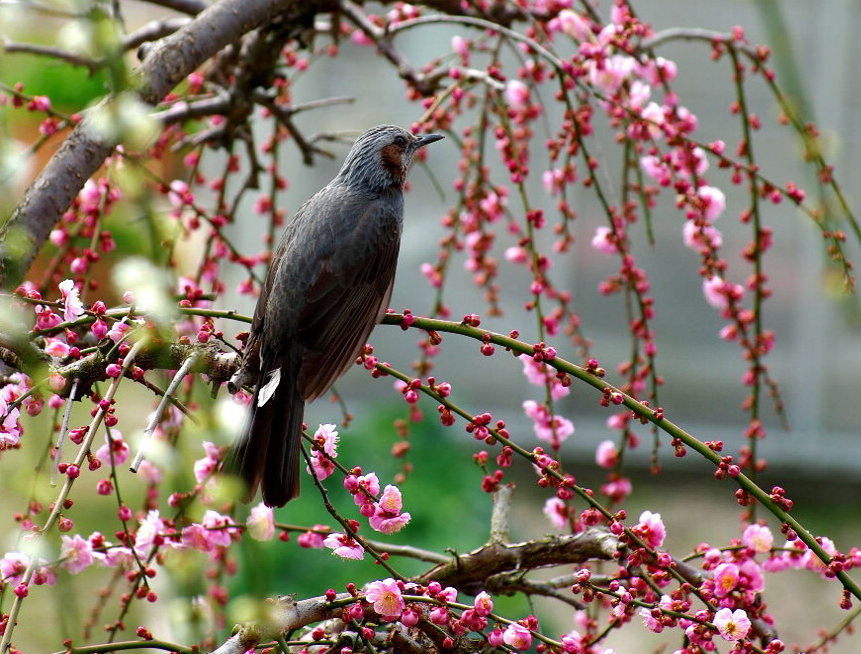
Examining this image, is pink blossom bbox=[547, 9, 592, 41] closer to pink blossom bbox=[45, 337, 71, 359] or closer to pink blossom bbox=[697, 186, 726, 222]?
pink blossom bbox=[697, 186, 726, 222]

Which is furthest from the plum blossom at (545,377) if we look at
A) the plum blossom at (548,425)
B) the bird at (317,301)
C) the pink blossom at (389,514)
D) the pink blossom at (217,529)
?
the pink blossom at (217,529)

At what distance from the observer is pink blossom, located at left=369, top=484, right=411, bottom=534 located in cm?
126

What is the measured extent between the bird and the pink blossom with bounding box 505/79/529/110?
0.67 feet

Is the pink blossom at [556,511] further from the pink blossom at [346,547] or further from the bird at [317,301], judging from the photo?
the pink blossom at [346,547]

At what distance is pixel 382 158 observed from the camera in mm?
2105

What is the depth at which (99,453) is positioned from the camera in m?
1.47

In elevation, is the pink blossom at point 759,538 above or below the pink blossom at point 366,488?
above

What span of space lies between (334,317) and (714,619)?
31.8 inches

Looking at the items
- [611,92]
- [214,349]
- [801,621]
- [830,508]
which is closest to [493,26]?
[611,92]

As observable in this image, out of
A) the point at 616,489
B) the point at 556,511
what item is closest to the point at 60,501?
the point at 556,511

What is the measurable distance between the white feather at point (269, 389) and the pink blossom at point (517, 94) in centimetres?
90

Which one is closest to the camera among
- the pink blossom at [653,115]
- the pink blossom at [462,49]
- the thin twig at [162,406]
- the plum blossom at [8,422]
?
the thin twig at [162,406]

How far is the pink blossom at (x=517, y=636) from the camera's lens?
115 cm

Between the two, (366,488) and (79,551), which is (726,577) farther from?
(79,551)
